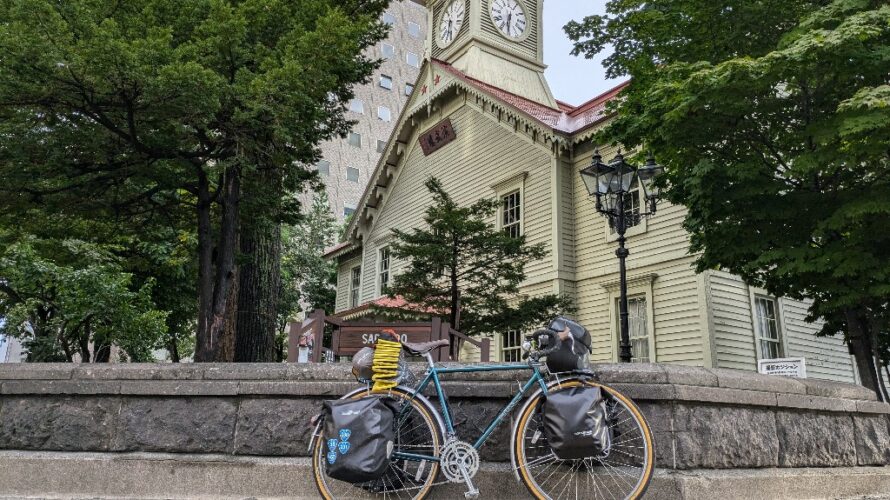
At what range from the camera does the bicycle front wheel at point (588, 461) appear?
157 inches

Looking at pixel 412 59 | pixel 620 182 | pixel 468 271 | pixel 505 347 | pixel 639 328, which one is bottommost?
pixel 505 347

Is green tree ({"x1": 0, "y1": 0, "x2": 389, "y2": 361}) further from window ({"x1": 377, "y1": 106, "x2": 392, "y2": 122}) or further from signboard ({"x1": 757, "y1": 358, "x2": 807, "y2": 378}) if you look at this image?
window ({"x1": 377, "y1": 106, "x2": 392, "y2": 122})

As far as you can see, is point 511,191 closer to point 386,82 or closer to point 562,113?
point 562,113

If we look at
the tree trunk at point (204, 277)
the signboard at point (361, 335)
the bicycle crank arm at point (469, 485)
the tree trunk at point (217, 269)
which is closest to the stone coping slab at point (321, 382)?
the bicycle crank arm at point (469, 485)

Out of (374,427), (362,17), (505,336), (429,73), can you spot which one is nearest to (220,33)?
(362,17)

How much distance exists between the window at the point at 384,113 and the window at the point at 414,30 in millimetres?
9201

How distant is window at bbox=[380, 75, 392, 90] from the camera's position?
59438 millimetres

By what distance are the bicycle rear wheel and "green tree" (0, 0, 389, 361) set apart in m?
4.46

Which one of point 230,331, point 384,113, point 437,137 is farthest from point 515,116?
point 384,113

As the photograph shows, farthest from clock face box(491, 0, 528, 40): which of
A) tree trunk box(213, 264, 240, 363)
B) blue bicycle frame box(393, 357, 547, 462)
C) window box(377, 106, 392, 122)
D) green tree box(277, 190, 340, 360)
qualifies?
window box(377, 106, 392, 122)

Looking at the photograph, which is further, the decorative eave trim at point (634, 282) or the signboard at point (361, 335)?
the decorative eave trim at point (634, 282)

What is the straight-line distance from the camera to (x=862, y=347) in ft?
33.2

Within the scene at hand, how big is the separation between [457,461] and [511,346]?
1324cm

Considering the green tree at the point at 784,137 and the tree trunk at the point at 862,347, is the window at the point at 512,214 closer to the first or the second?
the green tree at the point at 784,137
